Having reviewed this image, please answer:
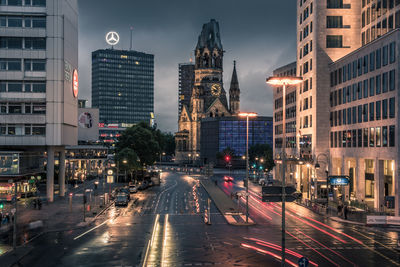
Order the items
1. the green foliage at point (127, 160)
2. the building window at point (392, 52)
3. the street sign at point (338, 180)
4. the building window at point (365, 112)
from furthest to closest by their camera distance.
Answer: the green foliage at point (127, 160) < the building window at point (365, 112) < the street sign at point (338, 180) < the building window at point (392, 52)

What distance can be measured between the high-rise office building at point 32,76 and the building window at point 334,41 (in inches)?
1803

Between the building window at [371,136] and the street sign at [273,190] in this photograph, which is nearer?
the street sign at [273,190]

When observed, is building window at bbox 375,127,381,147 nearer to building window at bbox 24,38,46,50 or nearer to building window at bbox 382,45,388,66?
building window at bbox 382,45,388,66

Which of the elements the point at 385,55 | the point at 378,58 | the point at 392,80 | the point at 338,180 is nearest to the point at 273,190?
the point at 338,180

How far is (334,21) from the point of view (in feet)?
263

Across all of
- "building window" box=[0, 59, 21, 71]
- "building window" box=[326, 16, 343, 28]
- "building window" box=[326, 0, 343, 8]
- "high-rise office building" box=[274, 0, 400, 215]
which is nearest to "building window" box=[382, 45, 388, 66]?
"high-rise office building" box=[274, 0, 400, 215]

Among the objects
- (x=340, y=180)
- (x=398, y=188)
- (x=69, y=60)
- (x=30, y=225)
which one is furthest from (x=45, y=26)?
(x=398, y=188)

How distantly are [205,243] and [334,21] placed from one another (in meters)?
56.9

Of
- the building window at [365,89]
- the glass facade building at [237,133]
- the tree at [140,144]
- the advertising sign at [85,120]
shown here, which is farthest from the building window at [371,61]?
the glass facade building at [237,133]

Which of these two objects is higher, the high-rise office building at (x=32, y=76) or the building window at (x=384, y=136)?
the high-rise office building at (x=32, y=76)

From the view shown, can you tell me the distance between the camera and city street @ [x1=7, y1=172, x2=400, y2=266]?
104 ft

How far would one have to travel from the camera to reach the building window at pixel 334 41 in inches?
3150

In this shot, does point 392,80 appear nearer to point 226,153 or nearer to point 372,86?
point 372,86

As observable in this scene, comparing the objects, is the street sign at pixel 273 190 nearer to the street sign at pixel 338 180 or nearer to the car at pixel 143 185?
the street sign at pixel 338 180
